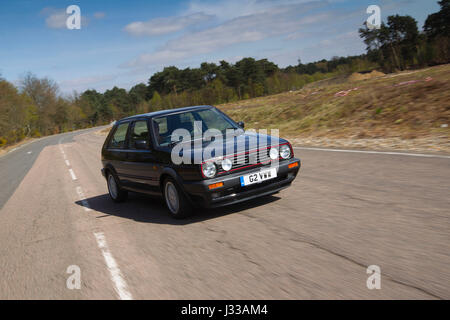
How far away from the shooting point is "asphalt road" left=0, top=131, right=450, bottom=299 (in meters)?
3.28

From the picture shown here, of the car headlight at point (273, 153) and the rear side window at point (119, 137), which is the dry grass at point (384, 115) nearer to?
the car headlight at point (273, 153)

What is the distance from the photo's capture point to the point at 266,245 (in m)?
4.25

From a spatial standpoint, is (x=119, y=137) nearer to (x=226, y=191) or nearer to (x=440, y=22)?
(x=226, y=191)

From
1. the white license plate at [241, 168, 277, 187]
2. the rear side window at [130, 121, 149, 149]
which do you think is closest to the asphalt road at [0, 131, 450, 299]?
the white license plate at [241, 168, 277, 187]

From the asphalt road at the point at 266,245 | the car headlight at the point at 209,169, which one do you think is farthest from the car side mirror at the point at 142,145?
the car headlight at the point at 209,169

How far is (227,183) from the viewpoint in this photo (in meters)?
5.11

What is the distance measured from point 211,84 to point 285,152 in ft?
223

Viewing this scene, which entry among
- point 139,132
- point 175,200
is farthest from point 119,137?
point 175,200

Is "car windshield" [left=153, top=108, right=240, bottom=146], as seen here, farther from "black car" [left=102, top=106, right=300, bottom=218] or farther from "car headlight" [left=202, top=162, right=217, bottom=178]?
"car headlight" [left=202, top=162, right=217, bottom=178]

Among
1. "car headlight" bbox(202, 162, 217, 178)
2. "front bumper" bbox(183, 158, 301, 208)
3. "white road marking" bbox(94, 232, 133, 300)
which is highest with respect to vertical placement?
"car headlight" bbox(202, 162, 217, 178)

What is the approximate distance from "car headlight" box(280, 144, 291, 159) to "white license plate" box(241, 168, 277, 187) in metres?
0.31

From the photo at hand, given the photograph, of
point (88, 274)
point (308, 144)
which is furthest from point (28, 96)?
point (88, 274)

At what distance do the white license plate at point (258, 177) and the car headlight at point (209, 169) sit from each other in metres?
0.38
